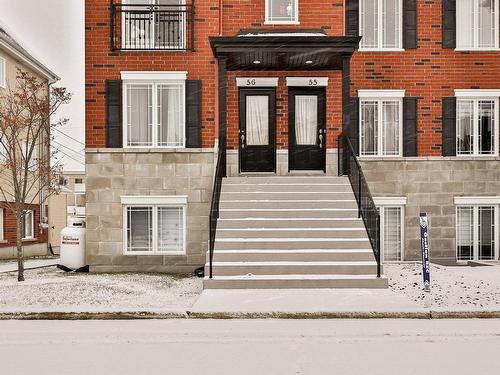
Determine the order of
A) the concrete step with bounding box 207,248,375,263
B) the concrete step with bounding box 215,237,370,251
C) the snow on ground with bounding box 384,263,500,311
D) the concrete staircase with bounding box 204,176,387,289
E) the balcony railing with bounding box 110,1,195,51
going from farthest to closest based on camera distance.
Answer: the balcony railing with bounding box 110,1,195,51 → the concrete step with bounding box 215,237,370,251 → the concrete step with bounding box 207,248,375,263 → the concrete staircase with bounding box 204,176,387,289 → the snow on ground with bounding box 384,263,500,311

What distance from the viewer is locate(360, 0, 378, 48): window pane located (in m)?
17.6

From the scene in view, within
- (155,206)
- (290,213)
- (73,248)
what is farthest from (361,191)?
(73,248)

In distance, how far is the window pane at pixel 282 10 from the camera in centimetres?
1745

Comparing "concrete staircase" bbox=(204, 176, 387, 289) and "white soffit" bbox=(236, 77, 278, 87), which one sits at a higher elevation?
"white soffit" bbox=(236, 77, 278, 87)

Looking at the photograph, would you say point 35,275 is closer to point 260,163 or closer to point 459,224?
point 260,163

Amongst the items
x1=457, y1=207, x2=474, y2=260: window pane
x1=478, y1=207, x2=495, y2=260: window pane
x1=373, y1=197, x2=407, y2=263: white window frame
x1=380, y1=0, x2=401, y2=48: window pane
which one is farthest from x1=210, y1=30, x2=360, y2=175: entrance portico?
x1=478, y1=207, x2=495, y2=260: window pane

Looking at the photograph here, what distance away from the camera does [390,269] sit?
14.9m

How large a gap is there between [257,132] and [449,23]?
20.0 ft

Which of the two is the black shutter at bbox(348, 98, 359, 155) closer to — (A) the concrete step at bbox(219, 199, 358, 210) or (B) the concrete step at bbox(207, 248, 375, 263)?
(A) the concrete step at bbox(219, 199, 358, 210)

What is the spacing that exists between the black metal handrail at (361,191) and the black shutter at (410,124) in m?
1.94

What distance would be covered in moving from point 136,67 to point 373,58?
254 inches

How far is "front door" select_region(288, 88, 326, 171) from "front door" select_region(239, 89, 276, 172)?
1.64ft

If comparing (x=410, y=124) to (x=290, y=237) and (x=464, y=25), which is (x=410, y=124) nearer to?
(x=464, y=25)

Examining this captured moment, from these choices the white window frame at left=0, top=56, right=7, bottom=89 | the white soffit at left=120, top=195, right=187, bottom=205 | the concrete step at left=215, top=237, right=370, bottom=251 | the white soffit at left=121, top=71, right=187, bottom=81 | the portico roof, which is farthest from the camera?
the white window frame at left=0, top=56, right=7, bottom=89
